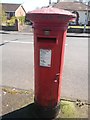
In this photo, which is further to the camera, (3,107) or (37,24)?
(3,107)

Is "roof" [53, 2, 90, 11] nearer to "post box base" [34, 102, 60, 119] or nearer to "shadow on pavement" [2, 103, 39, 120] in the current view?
"shadow on pavement" [2, 103, 39, 120]

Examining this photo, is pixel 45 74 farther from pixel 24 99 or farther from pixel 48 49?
pixel 24 99

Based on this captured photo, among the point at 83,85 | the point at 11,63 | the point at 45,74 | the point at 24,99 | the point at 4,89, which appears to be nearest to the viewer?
the point at 45,74

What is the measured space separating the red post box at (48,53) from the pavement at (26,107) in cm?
21

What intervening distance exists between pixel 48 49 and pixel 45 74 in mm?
417

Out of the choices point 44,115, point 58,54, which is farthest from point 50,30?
point 44,115

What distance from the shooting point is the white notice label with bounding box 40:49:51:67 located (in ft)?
13.1

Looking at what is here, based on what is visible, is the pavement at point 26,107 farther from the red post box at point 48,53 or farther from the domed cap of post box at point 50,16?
the domed cap of post box at point 50,16

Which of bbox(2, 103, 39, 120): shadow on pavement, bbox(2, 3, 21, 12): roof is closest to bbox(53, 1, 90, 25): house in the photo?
bbox(2, 3, 21, 12): roof

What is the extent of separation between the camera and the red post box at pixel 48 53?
3820 mm

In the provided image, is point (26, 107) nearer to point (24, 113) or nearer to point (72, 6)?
point (24, 113)

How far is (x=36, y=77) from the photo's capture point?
425 centimetres

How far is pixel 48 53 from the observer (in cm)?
399

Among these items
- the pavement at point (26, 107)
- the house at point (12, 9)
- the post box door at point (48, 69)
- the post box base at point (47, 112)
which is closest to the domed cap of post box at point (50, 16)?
the post box door at point (48, 69)
